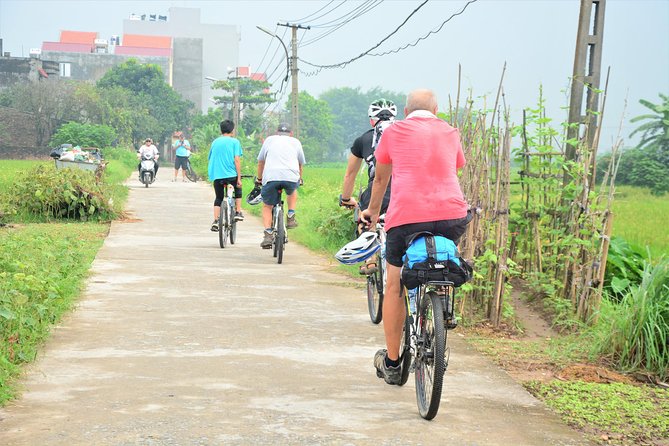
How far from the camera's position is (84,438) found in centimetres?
467

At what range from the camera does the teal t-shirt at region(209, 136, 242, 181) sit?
13875 mm

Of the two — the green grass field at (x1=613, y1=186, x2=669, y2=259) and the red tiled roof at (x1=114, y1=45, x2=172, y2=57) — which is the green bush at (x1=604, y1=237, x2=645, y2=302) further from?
the red tiled roof at (x1=114, y1=45, x2=172, y2=57)

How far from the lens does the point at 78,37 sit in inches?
5256

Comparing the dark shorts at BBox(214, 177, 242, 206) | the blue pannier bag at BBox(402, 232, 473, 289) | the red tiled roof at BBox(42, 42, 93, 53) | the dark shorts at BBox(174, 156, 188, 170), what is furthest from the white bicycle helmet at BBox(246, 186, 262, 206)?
the red tiled roof at BBox(42, 42, 93, 53)

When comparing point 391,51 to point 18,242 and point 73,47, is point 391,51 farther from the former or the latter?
point 73,47

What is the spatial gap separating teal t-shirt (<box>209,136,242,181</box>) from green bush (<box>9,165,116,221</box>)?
16.1 ft

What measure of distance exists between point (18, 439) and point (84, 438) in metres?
0.31

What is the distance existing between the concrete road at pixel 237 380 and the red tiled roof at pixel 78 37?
423ft

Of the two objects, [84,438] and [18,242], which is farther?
[18,242]

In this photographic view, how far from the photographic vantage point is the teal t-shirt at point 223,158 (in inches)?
546

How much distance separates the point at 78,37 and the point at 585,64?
13119 cm

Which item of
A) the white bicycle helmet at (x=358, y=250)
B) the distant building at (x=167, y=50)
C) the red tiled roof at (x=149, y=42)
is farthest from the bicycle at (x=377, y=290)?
the red tiled roof at (x=149, y=42)

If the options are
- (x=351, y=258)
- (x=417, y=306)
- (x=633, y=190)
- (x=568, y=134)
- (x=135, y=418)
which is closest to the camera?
(x=135, y=418)

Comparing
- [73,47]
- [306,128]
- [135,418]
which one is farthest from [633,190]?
[73,47]
